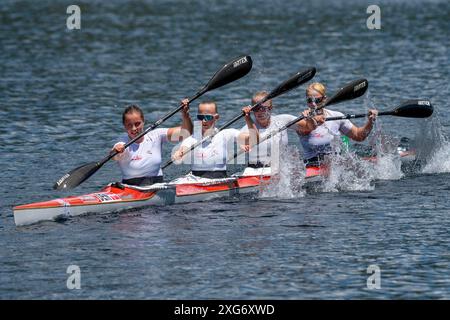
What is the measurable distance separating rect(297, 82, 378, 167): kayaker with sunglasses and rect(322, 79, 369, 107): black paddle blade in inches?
8.7

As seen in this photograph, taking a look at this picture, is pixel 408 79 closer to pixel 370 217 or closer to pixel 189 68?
pixel 189 68

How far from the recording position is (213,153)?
75.2 ft

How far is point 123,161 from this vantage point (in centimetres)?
2202

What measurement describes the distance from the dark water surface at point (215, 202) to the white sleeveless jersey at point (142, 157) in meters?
0.88

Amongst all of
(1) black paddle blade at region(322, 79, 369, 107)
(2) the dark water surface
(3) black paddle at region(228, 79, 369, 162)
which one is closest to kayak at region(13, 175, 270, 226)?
(2) the dark water surface

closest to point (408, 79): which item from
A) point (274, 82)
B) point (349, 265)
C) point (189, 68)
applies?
point (274, 82)

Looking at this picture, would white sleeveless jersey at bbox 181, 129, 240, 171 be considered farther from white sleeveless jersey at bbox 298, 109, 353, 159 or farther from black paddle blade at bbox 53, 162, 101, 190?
white sleeveless jersey at bbox 298, 109, 353, 159

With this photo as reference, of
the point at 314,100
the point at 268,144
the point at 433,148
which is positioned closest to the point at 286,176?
the point at 268,144

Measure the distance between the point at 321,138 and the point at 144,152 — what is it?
14.9ft

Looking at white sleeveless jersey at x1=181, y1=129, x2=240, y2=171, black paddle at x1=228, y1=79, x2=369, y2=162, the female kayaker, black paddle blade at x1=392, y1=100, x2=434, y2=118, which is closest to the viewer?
→ the female kayaker

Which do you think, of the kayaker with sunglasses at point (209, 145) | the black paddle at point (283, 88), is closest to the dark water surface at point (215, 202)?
the kayaker with sunglasses at point (209, 145)

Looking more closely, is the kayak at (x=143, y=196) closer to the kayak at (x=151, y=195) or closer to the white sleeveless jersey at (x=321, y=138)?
the kayak at (x=151, y=195)

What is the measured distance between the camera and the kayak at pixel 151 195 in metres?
20.6

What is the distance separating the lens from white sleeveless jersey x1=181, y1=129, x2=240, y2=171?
2283 centimetres
